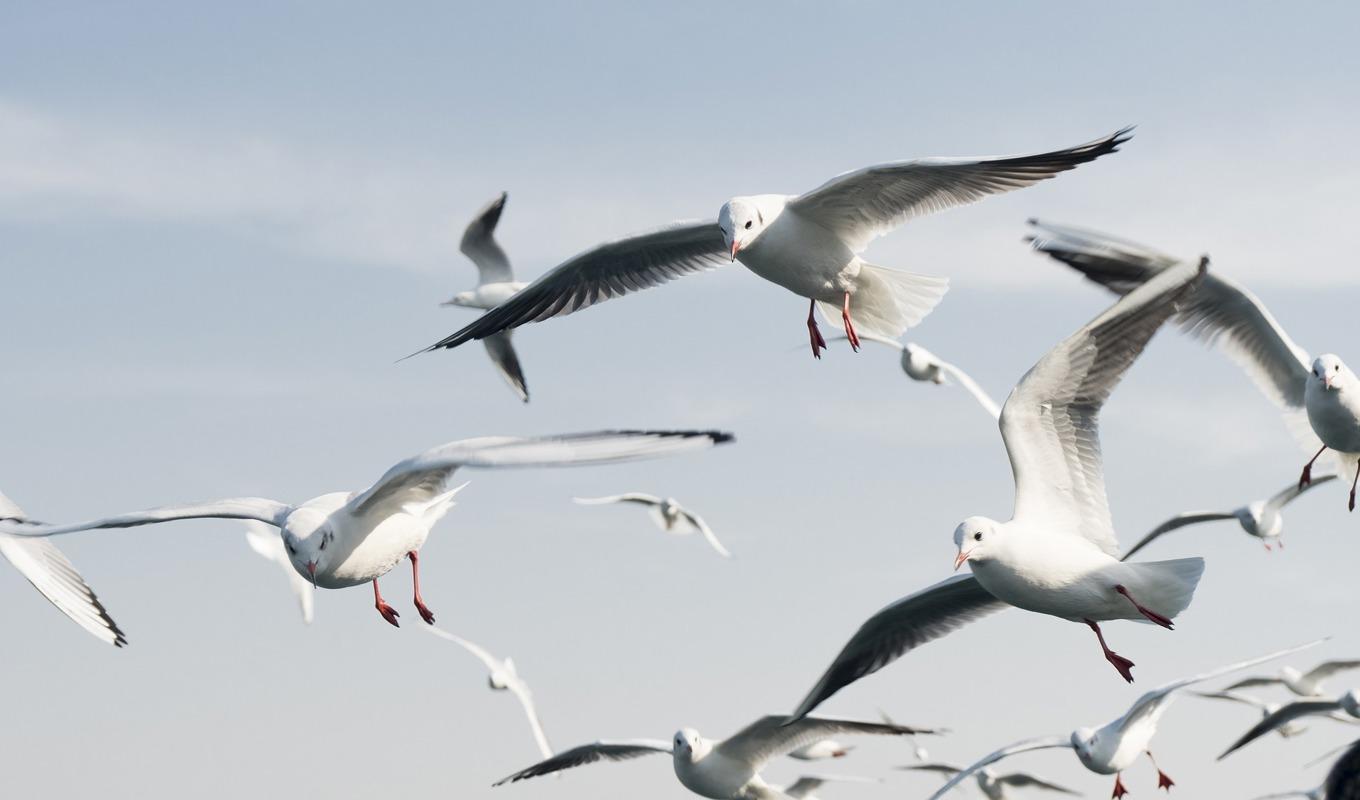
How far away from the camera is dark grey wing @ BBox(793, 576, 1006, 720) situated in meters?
10.5

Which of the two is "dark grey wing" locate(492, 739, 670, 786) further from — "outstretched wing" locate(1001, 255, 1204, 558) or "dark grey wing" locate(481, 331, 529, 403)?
"outstretched wing" locate(1001, 255, 1204, 558)

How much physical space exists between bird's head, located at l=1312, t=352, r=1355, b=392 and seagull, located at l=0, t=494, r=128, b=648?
915cm

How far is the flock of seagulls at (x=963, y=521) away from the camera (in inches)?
347

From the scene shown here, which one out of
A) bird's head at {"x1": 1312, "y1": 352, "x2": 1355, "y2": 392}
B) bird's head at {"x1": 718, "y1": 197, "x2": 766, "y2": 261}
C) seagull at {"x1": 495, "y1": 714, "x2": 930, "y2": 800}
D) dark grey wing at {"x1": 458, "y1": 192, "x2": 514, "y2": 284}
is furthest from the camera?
dark grey wing at {"x1": 458, "y1": 192, "x2": 514, "y2": 284}

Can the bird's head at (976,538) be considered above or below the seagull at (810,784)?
above

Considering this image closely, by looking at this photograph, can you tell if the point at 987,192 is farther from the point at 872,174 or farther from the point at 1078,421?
the point at 1078,421

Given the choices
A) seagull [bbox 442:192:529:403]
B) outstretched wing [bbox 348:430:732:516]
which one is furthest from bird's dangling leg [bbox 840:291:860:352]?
seagull [bbox 442:192:529:403]

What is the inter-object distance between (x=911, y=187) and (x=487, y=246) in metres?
10.9

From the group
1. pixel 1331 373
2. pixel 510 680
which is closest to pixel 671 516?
pixel 510 680

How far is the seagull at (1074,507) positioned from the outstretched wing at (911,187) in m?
1.34

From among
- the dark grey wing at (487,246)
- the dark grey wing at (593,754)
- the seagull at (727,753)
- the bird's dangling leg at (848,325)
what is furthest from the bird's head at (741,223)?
the dark grey wing at (487,246)

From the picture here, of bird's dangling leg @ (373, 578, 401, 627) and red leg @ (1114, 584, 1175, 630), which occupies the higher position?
bird's dangling leg @ (373, 578, 401, 627)

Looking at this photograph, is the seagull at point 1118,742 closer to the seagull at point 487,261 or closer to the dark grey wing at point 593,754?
the dark grey wing at point 593,754

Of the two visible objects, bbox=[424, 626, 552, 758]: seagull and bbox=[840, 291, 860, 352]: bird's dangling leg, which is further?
bbox=[424, 626, 552, 758]: seagull
